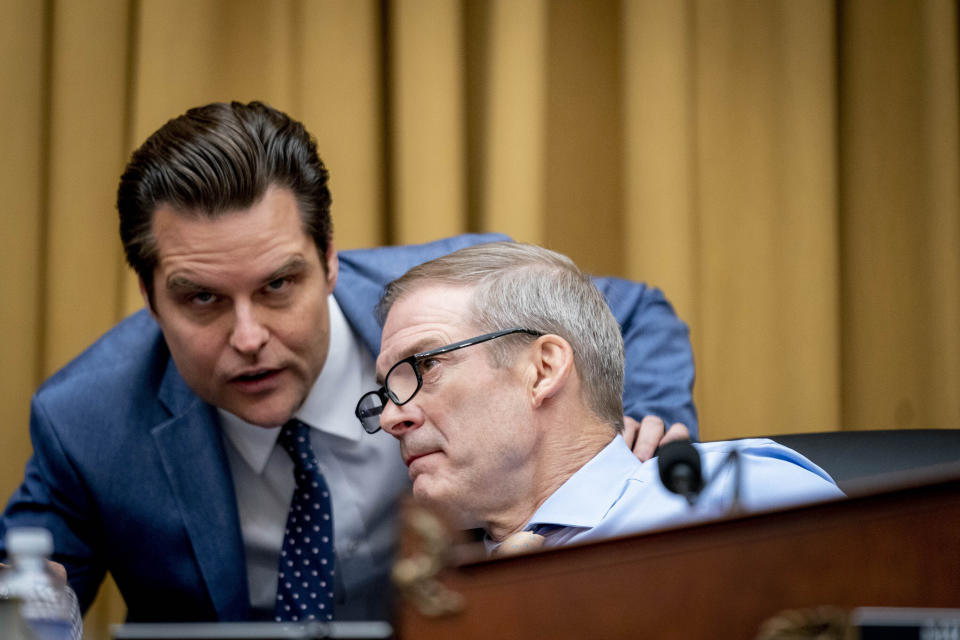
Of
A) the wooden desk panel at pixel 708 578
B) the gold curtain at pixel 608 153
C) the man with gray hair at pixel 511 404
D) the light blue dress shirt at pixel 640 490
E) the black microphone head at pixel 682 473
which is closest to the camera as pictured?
the wooden desk panel at pixel 708 578

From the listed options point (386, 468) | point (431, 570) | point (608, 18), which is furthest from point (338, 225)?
point (431, 570)

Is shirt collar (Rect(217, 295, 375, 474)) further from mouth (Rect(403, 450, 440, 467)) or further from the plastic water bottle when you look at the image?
the plastic water bottle

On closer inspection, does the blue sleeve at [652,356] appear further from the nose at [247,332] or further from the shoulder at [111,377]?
Result: the shoulder at [111,377]

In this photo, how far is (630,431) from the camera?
1576 millimetres

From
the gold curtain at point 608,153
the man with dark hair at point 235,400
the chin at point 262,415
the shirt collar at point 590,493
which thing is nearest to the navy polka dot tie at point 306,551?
the man with dark hair at point 235,400

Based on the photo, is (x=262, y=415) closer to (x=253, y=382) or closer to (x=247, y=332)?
(x=253, y=382)

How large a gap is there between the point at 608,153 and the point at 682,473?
182 centimetres

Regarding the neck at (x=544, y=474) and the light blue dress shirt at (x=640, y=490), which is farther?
the neck at (x=544, y=474)

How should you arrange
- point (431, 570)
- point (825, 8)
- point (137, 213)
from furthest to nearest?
1. point (825, 8)
2. point (137, 213)
3. point (431, 570)

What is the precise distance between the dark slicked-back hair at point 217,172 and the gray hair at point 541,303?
299 millimetres

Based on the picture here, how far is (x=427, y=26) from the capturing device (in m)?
2.28

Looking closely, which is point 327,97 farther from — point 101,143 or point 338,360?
point 338,360

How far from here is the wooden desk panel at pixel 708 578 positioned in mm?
659

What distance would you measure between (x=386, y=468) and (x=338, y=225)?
2.34 ft
